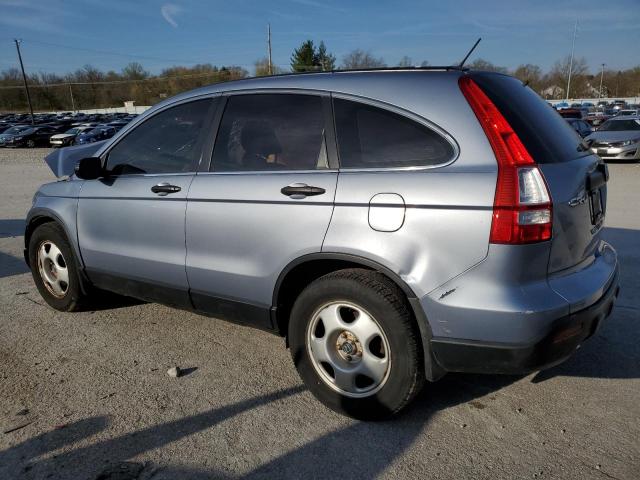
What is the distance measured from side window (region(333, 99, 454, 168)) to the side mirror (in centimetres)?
204

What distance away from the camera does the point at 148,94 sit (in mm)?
92062

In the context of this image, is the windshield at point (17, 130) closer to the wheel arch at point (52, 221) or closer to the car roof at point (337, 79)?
the wheel arch at point (52, 221)

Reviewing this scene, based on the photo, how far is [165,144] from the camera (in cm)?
370

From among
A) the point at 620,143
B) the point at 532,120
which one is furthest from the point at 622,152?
the point at 532,120

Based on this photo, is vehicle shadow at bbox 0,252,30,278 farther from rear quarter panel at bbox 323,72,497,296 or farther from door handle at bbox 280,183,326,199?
rear quarter panel at bbox 323,72,497,296

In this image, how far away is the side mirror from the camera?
151 inches

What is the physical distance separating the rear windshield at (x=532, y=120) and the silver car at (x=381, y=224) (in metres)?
0.01

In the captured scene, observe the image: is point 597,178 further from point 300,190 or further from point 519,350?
point 300,190

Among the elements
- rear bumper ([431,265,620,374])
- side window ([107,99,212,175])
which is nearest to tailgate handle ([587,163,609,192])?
rear bumper ([431,265,620,374])

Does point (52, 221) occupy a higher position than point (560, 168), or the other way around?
point (560, 168)

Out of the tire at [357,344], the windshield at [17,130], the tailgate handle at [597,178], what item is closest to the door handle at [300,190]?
the tire at [357,344]

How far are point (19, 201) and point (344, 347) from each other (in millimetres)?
10348

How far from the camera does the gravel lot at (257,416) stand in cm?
249

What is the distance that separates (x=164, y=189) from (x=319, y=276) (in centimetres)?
126
